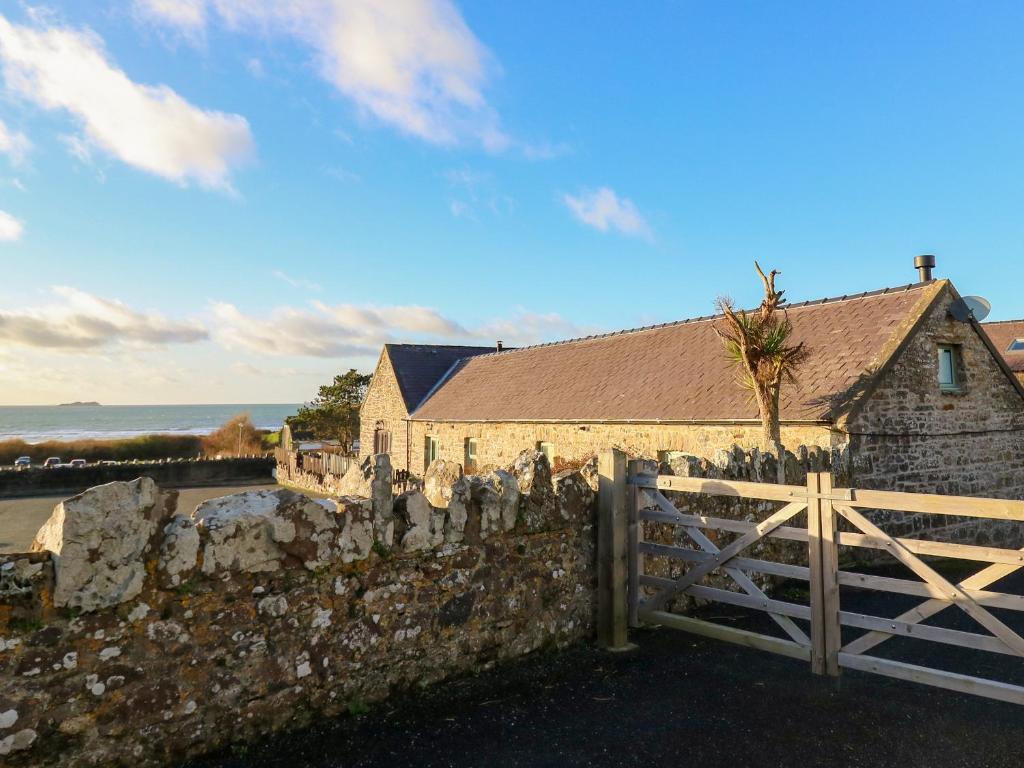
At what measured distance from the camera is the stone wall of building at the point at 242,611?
3268 mm

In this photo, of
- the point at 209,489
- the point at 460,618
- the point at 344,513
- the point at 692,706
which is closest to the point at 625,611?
the point at 692,706

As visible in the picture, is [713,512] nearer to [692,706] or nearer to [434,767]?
[692,706]

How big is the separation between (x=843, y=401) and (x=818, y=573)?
A: 7.00 m

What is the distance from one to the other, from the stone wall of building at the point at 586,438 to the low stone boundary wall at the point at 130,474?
8523 mm

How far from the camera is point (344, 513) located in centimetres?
430

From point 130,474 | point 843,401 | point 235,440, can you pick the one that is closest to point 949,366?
point 843,401

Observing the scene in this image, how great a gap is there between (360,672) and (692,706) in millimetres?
2503

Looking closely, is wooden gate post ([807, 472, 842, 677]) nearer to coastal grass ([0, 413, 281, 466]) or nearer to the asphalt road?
the asphalt road

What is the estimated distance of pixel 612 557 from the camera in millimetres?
5770

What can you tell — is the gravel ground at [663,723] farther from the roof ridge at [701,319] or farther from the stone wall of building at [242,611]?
the roof ridge at [701,319]

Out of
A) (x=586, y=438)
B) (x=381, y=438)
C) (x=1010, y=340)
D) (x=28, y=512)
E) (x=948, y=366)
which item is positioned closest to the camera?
(x=948, y=366)

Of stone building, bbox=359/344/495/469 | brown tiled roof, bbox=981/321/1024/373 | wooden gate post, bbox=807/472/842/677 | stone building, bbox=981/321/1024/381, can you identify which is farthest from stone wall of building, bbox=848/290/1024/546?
stone building, bbox=359/344/495/469

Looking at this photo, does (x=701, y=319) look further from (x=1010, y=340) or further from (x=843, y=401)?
(x=1010, y=340)

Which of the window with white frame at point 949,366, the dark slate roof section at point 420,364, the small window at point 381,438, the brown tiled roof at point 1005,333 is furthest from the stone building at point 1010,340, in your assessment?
the small window at point 381,438
